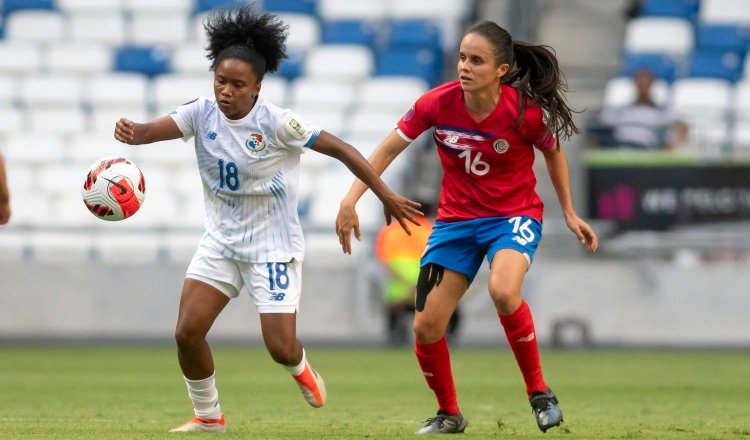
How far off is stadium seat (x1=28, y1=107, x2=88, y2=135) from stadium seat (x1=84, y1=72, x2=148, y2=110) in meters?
0.30

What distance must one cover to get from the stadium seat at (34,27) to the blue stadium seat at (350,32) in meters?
3.70

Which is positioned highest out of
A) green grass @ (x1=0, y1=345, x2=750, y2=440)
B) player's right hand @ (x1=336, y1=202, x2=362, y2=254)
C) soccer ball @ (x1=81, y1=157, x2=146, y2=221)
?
soccer ball @ (x1=81, y1=157, x2=146, y2=221)

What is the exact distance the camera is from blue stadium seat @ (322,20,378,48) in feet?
60.5

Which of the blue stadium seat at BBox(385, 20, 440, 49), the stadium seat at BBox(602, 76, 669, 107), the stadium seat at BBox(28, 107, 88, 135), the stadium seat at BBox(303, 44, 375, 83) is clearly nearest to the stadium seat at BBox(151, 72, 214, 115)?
the stadium seat at BBox(28, 107, 88, 135)

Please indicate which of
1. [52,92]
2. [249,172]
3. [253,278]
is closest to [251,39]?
[249,172]

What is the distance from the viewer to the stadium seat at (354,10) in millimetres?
18859

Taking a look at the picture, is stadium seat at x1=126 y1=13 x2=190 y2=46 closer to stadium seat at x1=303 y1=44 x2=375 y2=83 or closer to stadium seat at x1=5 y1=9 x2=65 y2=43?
stadium seat at x1=5 y1=9 x2=65 y2=43

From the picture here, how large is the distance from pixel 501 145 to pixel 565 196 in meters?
0.45

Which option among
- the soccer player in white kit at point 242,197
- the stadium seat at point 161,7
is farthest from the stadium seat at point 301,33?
the soccer player in white kit at point 242,197

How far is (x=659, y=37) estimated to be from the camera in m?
18.1

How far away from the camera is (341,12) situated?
1892 centimetres

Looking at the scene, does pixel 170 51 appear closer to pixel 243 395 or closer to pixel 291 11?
pixel 291 11

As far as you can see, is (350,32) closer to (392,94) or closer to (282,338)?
(392,94)

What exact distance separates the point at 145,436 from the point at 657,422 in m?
2.88
